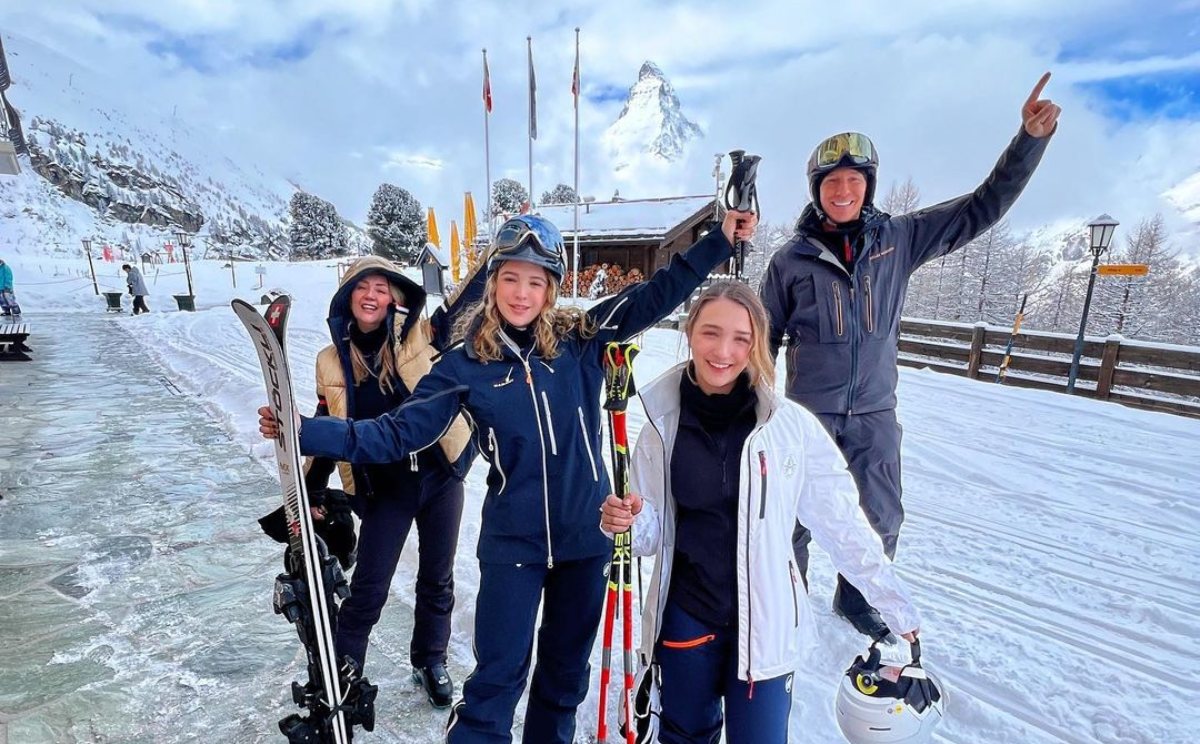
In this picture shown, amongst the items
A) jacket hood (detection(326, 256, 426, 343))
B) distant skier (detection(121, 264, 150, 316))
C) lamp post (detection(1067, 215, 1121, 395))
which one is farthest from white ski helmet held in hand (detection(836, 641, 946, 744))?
distant skier (detection(121, 264, 150, 316))

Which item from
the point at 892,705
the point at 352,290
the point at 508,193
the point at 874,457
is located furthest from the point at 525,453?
the point at 508,193

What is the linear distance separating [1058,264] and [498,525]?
78.2 meters

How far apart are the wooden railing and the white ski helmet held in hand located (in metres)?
10.6

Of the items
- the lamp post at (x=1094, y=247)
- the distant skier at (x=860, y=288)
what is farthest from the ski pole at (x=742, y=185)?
the lamp post at (x=1094, y=247)

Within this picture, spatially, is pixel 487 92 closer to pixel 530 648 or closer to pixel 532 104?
pixel 532 104

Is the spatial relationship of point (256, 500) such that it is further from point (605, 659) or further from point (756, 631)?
point (756, 631)

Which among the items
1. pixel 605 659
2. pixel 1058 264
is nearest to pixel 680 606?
pixel 605 659

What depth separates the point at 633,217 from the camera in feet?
81.7

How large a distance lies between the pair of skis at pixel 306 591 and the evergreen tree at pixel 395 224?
3750 centimetres

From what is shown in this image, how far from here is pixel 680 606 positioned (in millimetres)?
1905

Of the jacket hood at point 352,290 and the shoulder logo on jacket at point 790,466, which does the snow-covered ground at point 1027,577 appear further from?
the jacket hood at point 352,290

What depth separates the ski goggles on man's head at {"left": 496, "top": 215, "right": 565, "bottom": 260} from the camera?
84.0 inches

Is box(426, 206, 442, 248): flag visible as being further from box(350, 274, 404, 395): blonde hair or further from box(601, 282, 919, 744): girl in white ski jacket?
box(601, 282, 919, 744): girl in white ski jacket

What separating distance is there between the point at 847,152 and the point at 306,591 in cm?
299
